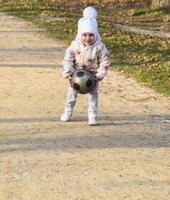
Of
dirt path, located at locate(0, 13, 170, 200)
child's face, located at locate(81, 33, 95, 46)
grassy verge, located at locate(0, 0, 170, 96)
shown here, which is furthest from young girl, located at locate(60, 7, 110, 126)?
grassy verge, located at locate(0, 0, 170, 96)

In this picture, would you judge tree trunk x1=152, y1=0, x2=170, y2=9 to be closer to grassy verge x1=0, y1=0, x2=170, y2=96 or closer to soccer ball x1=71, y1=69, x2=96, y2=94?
grassy verge x1=0, y1=0, x2=170, y2=96

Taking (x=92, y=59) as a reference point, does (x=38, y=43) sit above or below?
below

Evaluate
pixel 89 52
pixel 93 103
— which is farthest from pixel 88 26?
pixel 93 103

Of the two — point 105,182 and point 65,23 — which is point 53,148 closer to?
point 105,182

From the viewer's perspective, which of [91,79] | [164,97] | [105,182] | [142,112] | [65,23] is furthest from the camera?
[65,23]

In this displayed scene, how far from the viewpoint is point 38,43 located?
14844mm

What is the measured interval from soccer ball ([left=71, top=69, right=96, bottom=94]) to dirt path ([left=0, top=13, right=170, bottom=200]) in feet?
1.56

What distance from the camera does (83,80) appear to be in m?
7.23

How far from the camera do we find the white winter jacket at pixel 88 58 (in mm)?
7367

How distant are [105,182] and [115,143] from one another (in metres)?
1.24

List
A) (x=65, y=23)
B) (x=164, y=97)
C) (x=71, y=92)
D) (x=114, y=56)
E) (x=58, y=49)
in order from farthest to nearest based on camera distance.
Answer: (x=65, y=23)
(x=58, y=49)
(x=114, y=56)
(x=164, y=97)
(x=71, y=92)

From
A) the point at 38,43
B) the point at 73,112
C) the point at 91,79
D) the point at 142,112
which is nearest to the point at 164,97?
the point at 142,112

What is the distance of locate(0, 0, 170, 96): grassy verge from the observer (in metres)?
11.2

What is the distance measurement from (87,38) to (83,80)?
49cm
